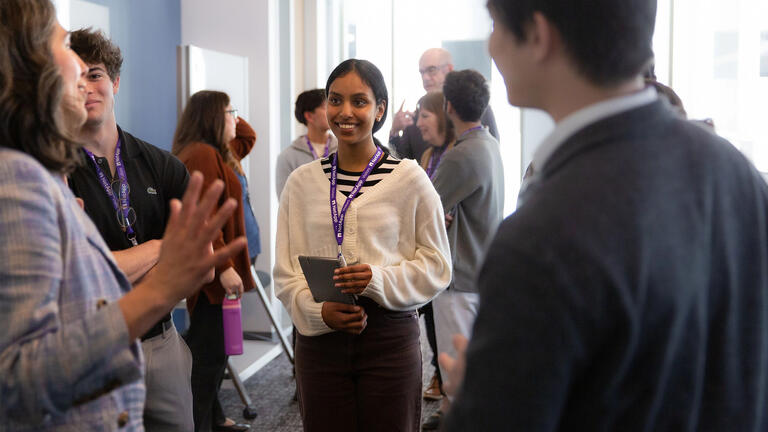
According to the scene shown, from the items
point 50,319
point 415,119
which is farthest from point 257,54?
point 50,319

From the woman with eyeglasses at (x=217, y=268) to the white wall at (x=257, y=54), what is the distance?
1412 millimetres

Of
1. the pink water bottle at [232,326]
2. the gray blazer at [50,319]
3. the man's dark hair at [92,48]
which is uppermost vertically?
the man's dark hair at [92,48]

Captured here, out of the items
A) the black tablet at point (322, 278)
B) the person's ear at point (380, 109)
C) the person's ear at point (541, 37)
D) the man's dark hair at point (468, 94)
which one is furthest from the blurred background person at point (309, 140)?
the person's ear at point (541, 37)

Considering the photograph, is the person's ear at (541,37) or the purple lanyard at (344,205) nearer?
the person's ear at (541,37)

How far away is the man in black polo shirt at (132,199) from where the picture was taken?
1938 millimetres

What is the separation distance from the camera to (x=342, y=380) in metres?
2.08

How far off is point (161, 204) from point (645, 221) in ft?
5.58

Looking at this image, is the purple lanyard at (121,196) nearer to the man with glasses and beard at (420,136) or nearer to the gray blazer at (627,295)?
the gray blazer at (627,295)

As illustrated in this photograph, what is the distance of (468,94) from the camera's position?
11.3ft

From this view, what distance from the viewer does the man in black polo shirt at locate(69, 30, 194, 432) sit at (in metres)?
1.94

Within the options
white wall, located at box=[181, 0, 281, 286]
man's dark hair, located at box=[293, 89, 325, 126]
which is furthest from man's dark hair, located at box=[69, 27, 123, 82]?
white wall, located at box=[181, 0, 281, 286]

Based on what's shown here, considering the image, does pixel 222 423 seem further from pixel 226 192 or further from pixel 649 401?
pixel 649 401

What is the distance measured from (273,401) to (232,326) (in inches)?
42.2

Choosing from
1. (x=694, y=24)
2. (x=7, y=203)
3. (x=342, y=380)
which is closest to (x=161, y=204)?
(x=342, y=380)
